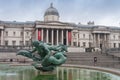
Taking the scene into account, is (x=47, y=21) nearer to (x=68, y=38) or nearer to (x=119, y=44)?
(x=68, y=38)

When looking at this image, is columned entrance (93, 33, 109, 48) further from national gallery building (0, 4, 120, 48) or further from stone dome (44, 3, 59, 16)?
Answer: stone dome (44, 3, 59, 16)

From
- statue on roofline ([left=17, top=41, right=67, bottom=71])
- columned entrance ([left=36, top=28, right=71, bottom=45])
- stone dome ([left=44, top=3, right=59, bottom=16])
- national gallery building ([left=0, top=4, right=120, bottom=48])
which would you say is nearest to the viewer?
statue on roofline ([left=17, top=41, right=67, bottom=71])

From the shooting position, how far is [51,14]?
8806cm

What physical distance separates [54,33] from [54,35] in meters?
0.70

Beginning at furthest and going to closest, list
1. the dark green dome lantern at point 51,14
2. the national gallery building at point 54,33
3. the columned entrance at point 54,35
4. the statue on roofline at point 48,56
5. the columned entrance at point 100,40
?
the columned entrance at point 100,40
the dark green dome lantern at point 51,14
the national gallery building at point 54,33
the columned entrance at point 54,35
the statue on roofline at point 48,56

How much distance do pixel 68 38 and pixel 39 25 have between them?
413 inches

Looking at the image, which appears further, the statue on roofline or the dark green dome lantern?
the dark green dome lantern

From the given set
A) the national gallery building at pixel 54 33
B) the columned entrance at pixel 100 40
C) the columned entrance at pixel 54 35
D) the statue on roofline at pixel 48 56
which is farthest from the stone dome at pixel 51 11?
the statue on roofline at pixel 48 56

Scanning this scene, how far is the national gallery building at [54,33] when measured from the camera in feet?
271

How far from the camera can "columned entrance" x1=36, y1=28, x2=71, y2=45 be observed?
8181 centimetres

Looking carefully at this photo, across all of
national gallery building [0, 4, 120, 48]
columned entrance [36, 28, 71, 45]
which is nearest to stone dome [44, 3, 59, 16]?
national gallery building [0, 4, 120, 48]

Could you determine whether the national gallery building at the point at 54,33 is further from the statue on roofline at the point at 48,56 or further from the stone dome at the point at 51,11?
the statue on roofline at the point at 48,56

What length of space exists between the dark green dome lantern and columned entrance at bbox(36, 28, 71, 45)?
5.86 meters

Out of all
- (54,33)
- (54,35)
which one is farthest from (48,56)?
(54,33)
